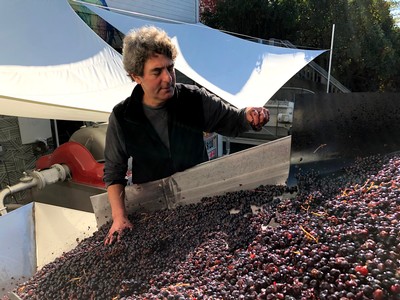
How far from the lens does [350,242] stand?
83 cm

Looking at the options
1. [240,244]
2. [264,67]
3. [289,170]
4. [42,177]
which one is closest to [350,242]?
[240,244]

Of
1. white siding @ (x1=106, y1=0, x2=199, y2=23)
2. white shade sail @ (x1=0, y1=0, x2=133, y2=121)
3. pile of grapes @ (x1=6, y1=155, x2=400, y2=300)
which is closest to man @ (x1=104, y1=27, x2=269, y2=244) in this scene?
pile of grapes @ (x1=6, y1=155, x2=400, y2=300)

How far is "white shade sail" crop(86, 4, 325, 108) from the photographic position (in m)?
4.51

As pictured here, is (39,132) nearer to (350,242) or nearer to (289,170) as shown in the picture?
(289,170)

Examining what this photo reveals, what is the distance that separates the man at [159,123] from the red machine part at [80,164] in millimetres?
1413

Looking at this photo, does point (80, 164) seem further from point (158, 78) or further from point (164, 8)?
point (164, 8)

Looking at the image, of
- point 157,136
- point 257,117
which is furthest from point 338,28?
point 157,136

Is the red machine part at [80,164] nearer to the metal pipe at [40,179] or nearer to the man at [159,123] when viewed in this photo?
the metal pipe at [40,179]

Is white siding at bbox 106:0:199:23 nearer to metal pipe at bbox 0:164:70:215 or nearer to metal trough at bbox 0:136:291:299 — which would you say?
metal pipe at bbox 0:164:70:215

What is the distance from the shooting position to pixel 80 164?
2895mm

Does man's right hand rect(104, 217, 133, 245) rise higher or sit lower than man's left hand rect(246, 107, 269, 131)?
lower

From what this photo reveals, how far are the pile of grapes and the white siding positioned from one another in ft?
19.8

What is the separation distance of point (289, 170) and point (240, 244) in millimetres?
384

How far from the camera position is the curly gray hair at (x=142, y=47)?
1296 millimetres
